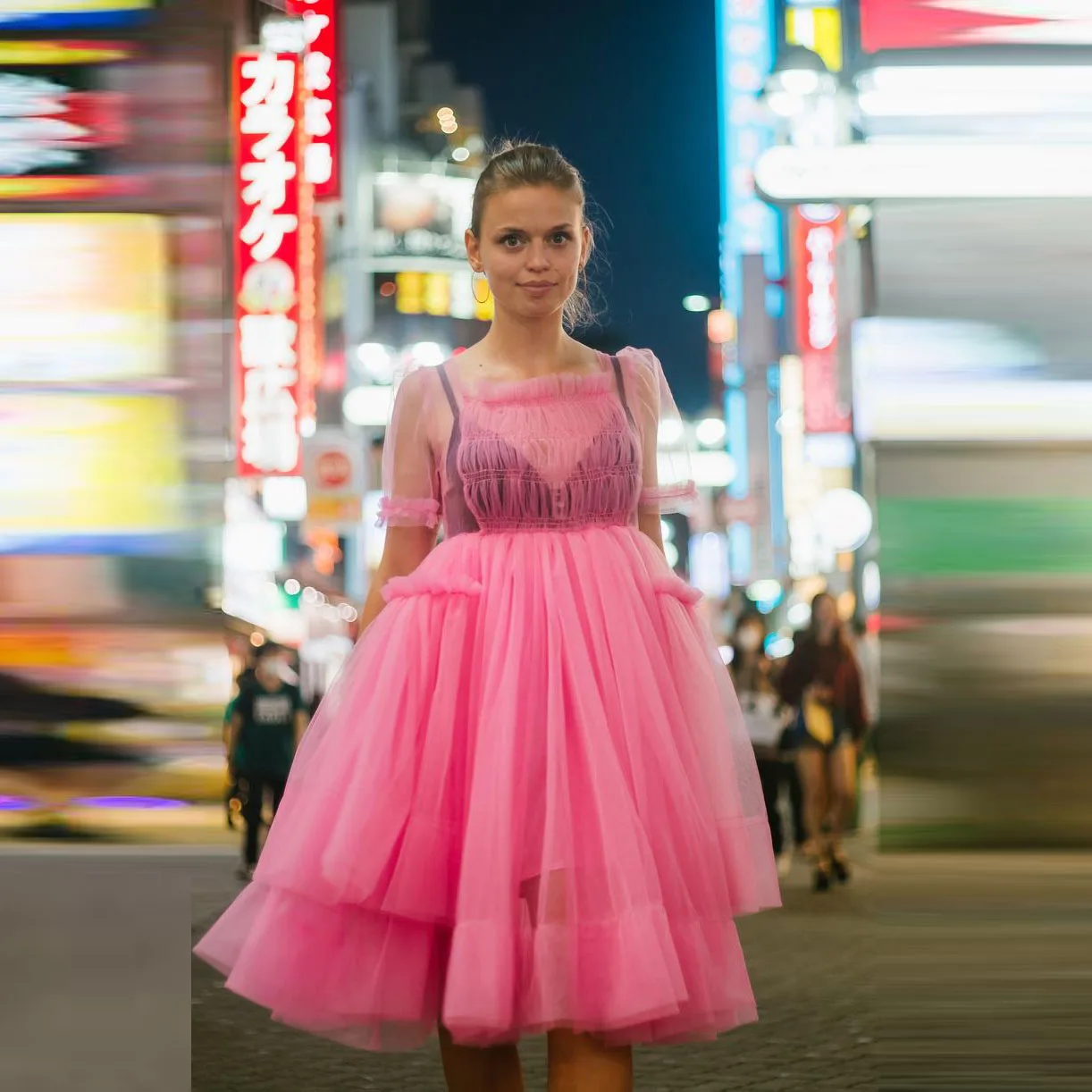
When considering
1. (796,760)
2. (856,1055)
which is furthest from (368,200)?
(856,1055)

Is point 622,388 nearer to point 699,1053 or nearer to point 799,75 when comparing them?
point 699,1053

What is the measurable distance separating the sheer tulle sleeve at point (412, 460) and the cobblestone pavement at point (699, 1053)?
5.07 feet

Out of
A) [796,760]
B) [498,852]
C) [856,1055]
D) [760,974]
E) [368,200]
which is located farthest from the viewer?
[368,200]

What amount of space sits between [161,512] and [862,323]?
5.48ft

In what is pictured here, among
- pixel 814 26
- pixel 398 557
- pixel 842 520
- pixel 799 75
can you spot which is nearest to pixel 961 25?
pixel 398 557

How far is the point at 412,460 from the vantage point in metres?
3.95

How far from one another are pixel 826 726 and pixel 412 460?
9.02 m

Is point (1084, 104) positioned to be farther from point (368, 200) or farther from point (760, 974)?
point (368, 200)

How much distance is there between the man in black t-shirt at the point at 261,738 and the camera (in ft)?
42.0

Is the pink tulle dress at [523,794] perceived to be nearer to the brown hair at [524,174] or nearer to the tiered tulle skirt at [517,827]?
the tiered tulle skirt at [517,827]

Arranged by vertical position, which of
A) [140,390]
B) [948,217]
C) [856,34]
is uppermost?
[856,34]

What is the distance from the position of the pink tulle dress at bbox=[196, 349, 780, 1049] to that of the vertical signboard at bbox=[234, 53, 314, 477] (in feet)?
60.0

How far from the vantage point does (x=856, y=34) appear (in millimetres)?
4230

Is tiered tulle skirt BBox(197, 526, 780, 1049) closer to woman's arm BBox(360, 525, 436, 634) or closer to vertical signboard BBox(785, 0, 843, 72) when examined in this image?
woman's arm BBox(360, 525, 436, 634)
